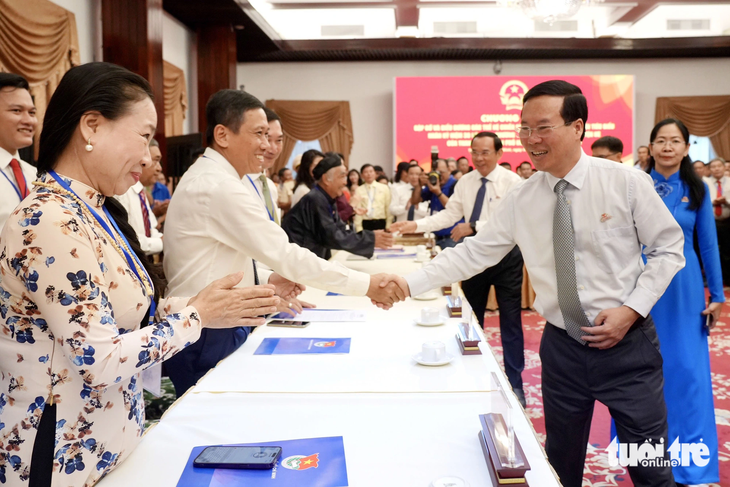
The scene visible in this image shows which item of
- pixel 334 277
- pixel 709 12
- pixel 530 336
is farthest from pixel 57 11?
pixel 709 12

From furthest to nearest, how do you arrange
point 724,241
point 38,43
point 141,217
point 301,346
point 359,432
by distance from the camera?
point 724,241, point 38,43, point 141,217, point 301,346, point 359,432

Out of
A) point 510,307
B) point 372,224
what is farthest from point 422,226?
point 510,307

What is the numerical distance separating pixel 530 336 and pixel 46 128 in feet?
12.9

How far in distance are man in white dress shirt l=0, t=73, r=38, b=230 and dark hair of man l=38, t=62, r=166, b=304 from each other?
1465 millimetres

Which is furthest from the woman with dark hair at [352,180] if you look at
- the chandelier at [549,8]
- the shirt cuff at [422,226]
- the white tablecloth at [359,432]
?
the white tablecloth at [359,432]

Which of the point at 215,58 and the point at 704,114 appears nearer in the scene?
the point at 215,58

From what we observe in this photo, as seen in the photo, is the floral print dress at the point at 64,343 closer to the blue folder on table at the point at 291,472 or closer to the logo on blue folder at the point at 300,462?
the blue folder on table at the point at 291,472

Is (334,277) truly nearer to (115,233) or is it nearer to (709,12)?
(115,233)

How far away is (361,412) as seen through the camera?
1275 millimetres

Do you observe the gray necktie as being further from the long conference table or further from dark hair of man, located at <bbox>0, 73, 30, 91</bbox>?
dark hair of man, located at <bbox>0, 73, 30, 91</bbox>

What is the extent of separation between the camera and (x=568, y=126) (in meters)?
1.65

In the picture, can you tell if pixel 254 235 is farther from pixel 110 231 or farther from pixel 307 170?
pixel 307 170

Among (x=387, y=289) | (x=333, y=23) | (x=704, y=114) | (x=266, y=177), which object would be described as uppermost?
(x=333, y=23)

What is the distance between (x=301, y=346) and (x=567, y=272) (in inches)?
31.7
